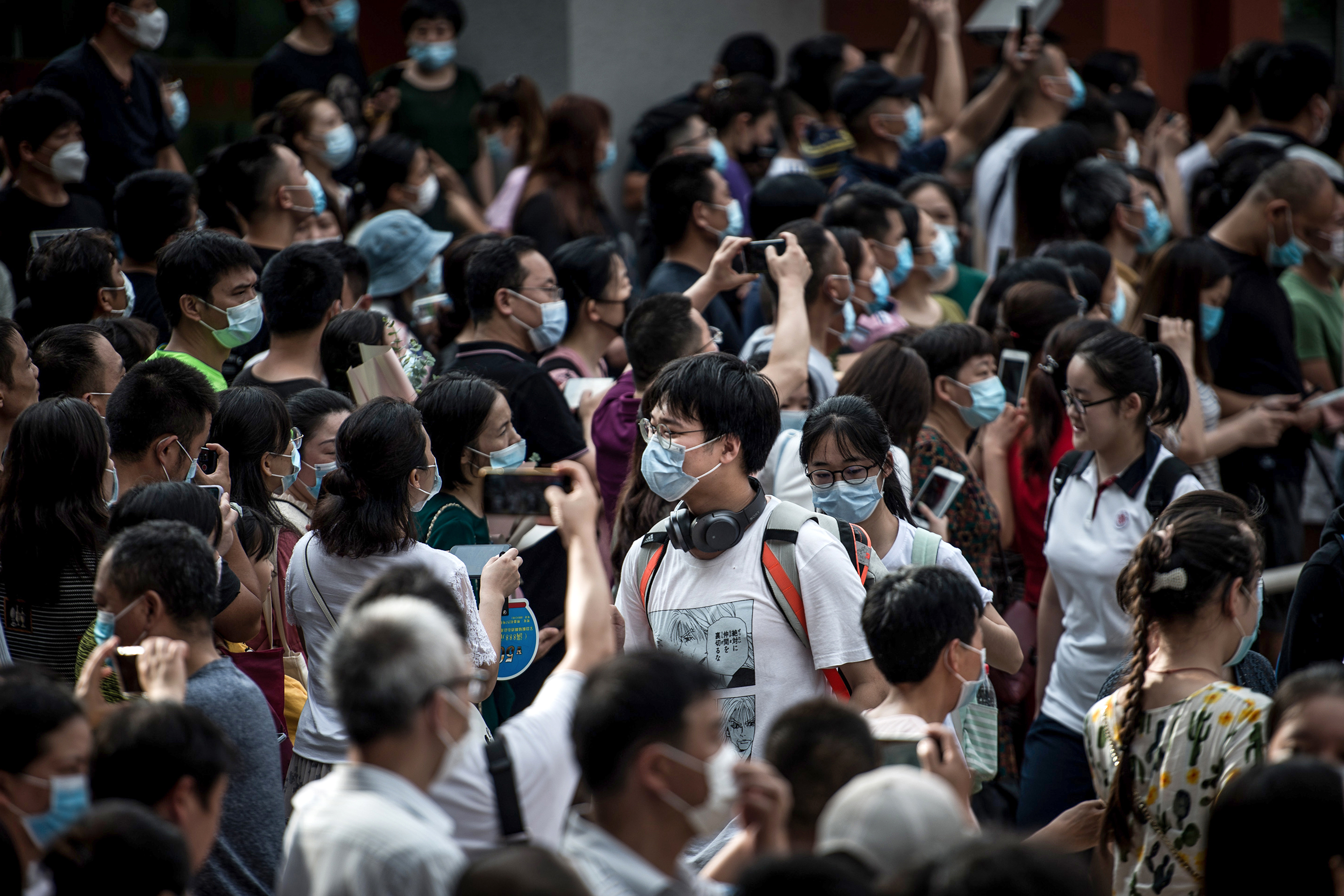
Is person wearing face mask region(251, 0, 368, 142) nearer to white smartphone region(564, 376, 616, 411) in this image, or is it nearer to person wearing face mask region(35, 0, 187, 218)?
person wearing face mask region(35, 0, 187, 218)

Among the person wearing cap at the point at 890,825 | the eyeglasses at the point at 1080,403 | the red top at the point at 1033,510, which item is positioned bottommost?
the red top at the point at 1033,510

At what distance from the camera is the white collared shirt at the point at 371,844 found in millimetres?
2145

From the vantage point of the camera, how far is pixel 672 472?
330 centimetres

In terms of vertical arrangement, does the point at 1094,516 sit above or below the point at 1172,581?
below

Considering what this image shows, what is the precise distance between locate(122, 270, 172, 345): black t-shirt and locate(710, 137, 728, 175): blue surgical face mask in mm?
3199

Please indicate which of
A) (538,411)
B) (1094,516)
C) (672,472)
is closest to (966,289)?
(1094,516)

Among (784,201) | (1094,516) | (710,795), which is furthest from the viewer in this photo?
(784,201)

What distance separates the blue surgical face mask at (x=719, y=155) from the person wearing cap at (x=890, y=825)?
19.0 ft

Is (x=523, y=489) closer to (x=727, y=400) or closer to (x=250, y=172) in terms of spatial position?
(x=727, y=400)

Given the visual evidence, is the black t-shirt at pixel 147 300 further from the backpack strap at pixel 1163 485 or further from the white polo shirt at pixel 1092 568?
the backpack strap at pixel 1163 485

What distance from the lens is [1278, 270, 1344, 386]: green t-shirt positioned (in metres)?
6.87

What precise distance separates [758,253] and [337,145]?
293cm

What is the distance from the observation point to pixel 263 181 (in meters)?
5.76

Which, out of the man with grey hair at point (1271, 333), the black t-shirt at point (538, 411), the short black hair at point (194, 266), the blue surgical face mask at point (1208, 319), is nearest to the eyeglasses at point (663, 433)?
the black t-shirt at point (538, 411)
